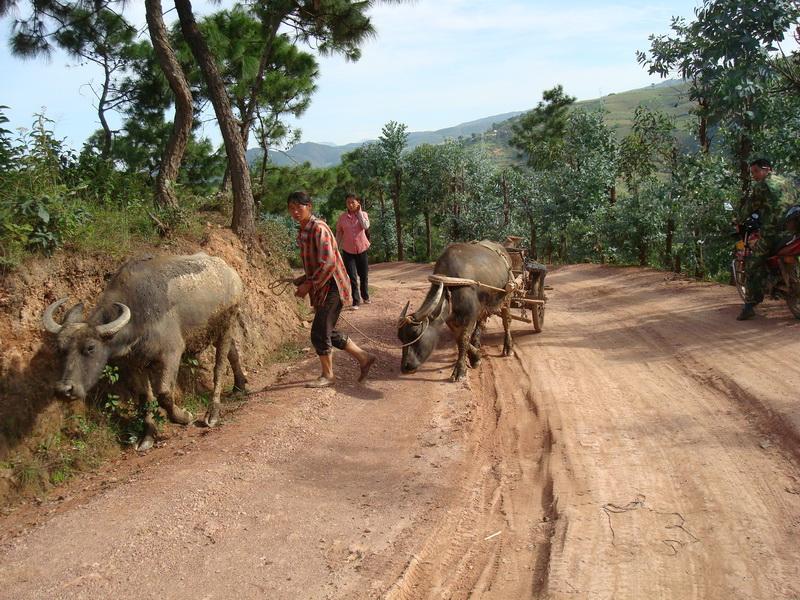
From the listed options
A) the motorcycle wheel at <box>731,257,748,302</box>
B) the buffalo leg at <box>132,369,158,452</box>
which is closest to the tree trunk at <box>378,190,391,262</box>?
the motorcycle wheel at <box>731,257,748,302</box>

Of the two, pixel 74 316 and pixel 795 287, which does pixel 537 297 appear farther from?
pixel 74 316

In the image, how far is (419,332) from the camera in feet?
21.6

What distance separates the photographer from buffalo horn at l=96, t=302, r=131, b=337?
16.4ft

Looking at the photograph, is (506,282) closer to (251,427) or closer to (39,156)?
(251,427)

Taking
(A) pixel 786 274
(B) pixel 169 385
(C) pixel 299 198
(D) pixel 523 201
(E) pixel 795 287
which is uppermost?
(C) pixel 299 198

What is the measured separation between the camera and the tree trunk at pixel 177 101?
26.6ft

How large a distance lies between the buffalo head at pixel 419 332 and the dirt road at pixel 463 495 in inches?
15.7

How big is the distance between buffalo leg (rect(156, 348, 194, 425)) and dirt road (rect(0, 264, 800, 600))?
200 millimetres

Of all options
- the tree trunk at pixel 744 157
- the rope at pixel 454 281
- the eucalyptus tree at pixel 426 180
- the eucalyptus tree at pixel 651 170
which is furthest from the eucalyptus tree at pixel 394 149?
the rope at pixel 454 281

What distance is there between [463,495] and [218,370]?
3.02 metres

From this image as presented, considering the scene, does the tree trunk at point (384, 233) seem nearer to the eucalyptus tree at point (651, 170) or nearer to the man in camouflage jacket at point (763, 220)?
the eucalyptus tree at point (651, 170)

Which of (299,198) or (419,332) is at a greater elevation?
Result: (299,198)

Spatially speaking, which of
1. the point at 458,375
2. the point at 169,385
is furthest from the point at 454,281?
the point at 169,385

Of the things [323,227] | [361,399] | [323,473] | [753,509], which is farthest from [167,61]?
[753,509]
